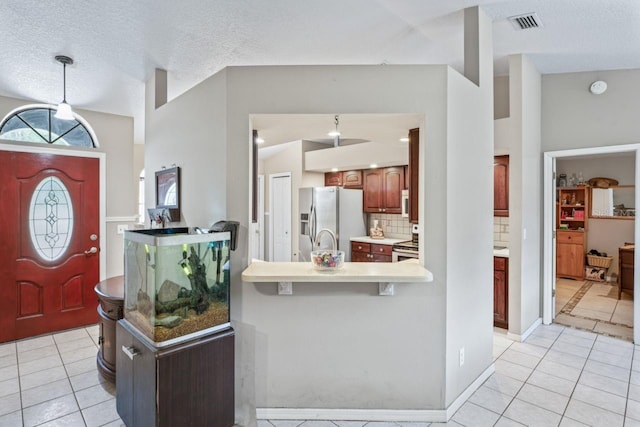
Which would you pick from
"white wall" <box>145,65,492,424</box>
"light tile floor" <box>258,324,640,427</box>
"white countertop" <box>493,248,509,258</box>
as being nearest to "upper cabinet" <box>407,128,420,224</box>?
"white wall" <box>145,65,492,424</box>

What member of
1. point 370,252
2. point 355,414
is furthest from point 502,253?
point 355,414

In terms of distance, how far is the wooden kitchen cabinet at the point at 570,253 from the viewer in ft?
20.5

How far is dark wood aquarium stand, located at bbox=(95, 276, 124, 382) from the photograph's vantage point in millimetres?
2609

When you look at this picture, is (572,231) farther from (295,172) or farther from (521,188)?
(295,172)

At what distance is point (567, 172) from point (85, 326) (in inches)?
322

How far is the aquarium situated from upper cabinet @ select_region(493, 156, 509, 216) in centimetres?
320

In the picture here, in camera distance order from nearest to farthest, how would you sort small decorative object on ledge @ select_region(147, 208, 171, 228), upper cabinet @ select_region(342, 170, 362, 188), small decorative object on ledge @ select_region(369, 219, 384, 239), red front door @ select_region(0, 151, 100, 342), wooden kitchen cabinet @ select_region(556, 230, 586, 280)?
small decorative object on ledge @ select_region(147, 208, 171, 228)
red front door @ select_region(0, 151, 100, 342)
small decorative object on ledge @ select_region(369, 219, 384, 239)
upper cabinet @ select_region(342, 170, 362, 188)
wooden kitchen cabinet @ select_region(556, 230, 586, 280)

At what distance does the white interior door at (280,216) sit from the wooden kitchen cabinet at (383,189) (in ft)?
5.22

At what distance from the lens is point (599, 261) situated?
606cm

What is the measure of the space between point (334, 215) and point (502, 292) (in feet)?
8.55

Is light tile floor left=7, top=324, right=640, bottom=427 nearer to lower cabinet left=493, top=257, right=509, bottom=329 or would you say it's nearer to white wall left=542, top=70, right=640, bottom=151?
lower cabinet left=493, top=257, right=509, bottom=329

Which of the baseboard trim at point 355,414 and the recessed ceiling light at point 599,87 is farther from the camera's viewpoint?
the recessed ceiling light at point 599,87

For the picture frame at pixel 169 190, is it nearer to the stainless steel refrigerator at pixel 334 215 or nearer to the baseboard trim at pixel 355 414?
the baseboard trim at pixel 355 414

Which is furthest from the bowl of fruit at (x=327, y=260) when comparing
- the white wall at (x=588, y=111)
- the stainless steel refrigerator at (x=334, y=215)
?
the white wall at (x=588, y=111)
